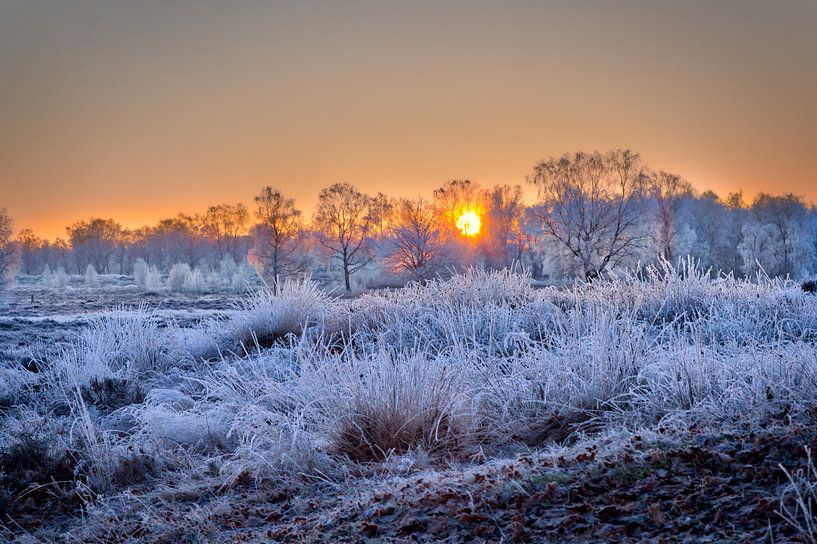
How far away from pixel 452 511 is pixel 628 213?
140 ft

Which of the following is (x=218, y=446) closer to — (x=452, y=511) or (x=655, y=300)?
(x=452, y=511)

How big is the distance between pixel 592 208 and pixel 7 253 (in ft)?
115

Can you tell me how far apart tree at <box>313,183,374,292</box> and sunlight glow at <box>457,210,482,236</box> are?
23.6 ft

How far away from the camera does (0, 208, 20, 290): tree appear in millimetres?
35094

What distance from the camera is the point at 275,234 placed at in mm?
46531

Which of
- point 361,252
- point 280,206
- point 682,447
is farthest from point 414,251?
point 682,447

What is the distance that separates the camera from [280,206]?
1858 inches

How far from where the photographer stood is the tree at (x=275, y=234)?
46062 mm

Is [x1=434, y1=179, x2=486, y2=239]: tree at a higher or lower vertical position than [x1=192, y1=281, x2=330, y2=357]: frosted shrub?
higher

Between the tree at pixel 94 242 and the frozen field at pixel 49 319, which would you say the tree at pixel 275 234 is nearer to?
the frozen field at pixel 49 319

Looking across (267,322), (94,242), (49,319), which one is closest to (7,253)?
(49,319)

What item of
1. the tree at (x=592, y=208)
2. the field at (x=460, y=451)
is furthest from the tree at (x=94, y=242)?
the field at (x=460, y=451)

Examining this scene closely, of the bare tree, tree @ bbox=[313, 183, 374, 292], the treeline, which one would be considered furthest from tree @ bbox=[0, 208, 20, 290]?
the bare tree

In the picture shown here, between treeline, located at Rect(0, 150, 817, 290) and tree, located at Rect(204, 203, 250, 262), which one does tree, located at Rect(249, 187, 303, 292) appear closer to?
treeline, located at Rect(0, 150, 817, 290)
